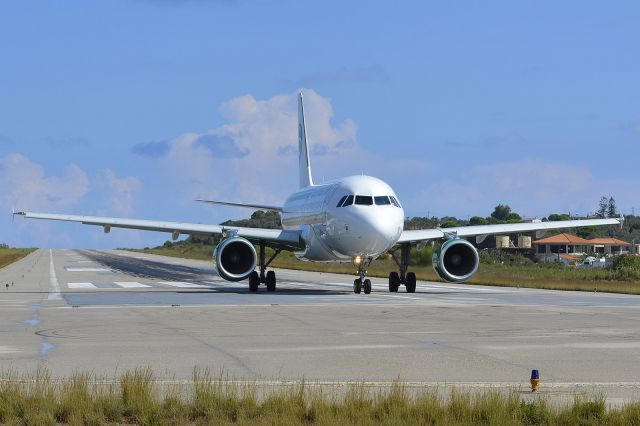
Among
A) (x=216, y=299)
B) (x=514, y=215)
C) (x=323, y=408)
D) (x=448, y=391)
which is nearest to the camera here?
(x=323, y=408)

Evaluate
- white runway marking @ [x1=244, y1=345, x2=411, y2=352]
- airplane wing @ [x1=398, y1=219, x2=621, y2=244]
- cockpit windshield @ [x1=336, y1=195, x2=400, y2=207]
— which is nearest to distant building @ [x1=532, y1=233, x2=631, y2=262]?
airplane wing @ [x1=398, y1=219, x2=621, y2=244]

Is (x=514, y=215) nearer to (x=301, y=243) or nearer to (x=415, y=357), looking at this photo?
(x=301, y=243)

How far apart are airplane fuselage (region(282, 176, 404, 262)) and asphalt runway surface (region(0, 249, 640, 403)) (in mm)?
3744

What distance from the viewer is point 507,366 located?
14.4 meters

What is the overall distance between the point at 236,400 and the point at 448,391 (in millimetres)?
2633

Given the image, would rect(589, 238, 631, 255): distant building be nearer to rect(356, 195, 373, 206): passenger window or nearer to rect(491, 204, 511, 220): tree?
rect(491, 204, 511, 220): tree

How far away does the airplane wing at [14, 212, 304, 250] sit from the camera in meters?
39.9

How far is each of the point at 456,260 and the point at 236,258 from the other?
319 inches

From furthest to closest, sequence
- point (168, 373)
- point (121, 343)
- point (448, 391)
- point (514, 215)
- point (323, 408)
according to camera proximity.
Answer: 1. point (514, 215)
2. point (121, 343)
3. point (168, 373)
4. point (448, 391)
5. point (323, 408)

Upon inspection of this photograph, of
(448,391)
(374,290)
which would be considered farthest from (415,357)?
(374,290)

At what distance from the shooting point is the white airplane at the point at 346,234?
35281mm

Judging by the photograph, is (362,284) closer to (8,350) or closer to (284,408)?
(8,350)

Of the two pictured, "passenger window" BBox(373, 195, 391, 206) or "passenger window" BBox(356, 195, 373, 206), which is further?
"passenger window" BBox(373, 195, 391, 206)

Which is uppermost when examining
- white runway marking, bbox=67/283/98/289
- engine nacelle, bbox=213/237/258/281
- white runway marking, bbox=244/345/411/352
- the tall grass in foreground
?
engine nacelle, bbox=213/237/258/281
